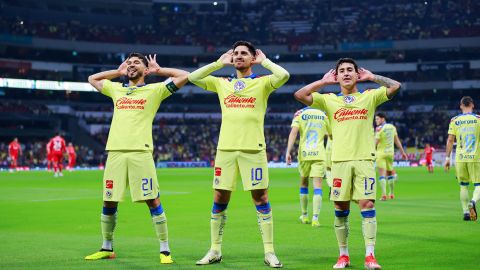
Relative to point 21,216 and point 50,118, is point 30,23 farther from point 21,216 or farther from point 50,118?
point 21,216

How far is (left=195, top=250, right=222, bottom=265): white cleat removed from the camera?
958cm

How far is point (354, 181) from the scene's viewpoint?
31.4 ft

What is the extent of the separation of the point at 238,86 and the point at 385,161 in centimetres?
1357

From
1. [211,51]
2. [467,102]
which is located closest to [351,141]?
[467,102]

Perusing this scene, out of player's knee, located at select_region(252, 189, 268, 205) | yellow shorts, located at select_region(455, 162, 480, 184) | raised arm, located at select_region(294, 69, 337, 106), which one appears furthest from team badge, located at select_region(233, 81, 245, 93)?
yellow shorts, located at select_region(455, 162, 480, 184)

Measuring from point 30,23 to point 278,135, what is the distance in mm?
30487

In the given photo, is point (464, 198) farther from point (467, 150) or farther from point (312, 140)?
point (312, 140)

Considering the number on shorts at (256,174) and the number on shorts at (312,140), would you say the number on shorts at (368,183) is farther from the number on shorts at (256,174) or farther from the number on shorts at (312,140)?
the number on shorts at (312,140)

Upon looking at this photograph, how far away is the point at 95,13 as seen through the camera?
84.6m

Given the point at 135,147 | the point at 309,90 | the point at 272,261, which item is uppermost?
the point at 309,90

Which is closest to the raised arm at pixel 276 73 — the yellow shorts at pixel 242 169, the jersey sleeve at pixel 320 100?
the jersey sleeve at pixel 320 100

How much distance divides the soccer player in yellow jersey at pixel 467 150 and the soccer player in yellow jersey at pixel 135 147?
26.4 feet

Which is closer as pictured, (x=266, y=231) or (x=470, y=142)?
(x=266, y=231)

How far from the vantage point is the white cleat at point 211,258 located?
377 inches
